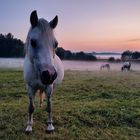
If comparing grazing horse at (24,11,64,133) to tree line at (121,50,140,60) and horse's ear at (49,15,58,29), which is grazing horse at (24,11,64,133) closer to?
horse's ear at (49,15,58,29)

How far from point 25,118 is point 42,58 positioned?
205cm

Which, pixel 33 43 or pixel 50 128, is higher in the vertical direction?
pixel 33 43

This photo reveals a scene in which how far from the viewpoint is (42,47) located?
4109mm

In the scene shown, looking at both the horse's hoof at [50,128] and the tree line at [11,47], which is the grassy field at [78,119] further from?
the tree line at [11,47]

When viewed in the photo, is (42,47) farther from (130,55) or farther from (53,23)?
(130,55)

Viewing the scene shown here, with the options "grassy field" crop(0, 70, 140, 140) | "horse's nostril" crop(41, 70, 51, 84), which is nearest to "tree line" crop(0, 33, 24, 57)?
"grassy field" crop(0, 70, 140, 140)

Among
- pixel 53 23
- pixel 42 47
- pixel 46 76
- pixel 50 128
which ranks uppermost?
pixel 53 23

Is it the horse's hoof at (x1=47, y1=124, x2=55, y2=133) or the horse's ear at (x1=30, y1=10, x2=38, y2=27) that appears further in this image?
the horse's hoof at (x1=47, y1=124, x2=55, y2=133)

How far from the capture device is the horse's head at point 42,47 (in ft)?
12.9

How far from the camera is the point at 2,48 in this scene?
24.7 meters

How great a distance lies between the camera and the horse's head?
155 inches

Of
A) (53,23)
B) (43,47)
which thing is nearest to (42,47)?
(43,47)

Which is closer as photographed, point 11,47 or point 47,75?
point 47,75

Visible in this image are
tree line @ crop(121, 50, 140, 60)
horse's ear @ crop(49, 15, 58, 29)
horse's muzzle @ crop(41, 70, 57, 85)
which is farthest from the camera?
tree line @ crop(121, 50, 140, 60)
